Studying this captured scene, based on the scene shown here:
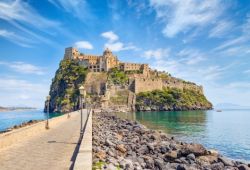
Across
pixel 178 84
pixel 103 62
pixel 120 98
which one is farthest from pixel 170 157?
pixel 178 84

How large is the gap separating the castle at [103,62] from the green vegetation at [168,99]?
16177mm

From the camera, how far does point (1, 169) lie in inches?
333

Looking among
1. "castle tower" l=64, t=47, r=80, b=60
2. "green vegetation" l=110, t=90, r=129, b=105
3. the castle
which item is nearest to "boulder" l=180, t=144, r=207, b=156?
"green vegetation" l=110, t=90, r=129, b=105

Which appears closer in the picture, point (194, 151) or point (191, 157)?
point (191, 157)

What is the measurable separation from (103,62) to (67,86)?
67.8 feet

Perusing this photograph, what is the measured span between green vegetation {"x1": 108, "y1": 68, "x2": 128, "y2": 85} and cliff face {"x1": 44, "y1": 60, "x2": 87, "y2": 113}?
41.0 ft

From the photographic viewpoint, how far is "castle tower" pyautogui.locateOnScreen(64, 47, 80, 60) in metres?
140

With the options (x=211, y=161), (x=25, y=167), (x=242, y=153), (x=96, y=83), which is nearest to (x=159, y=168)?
(x=211, y=161)

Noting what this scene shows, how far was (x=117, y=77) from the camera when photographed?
383ft

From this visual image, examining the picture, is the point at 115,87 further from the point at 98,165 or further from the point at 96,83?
the point at 98,165

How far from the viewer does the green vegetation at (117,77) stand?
11419 centimetres

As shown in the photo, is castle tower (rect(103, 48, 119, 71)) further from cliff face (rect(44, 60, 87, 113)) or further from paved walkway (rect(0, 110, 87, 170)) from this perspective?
paved walkway (rect(0, 110, 87, 170))

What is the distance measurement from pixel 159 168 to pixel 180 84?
417ft

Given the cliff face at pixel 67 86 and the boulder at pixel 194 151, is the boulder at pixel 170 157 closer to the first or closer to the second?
the boulder at pixel 194 151
